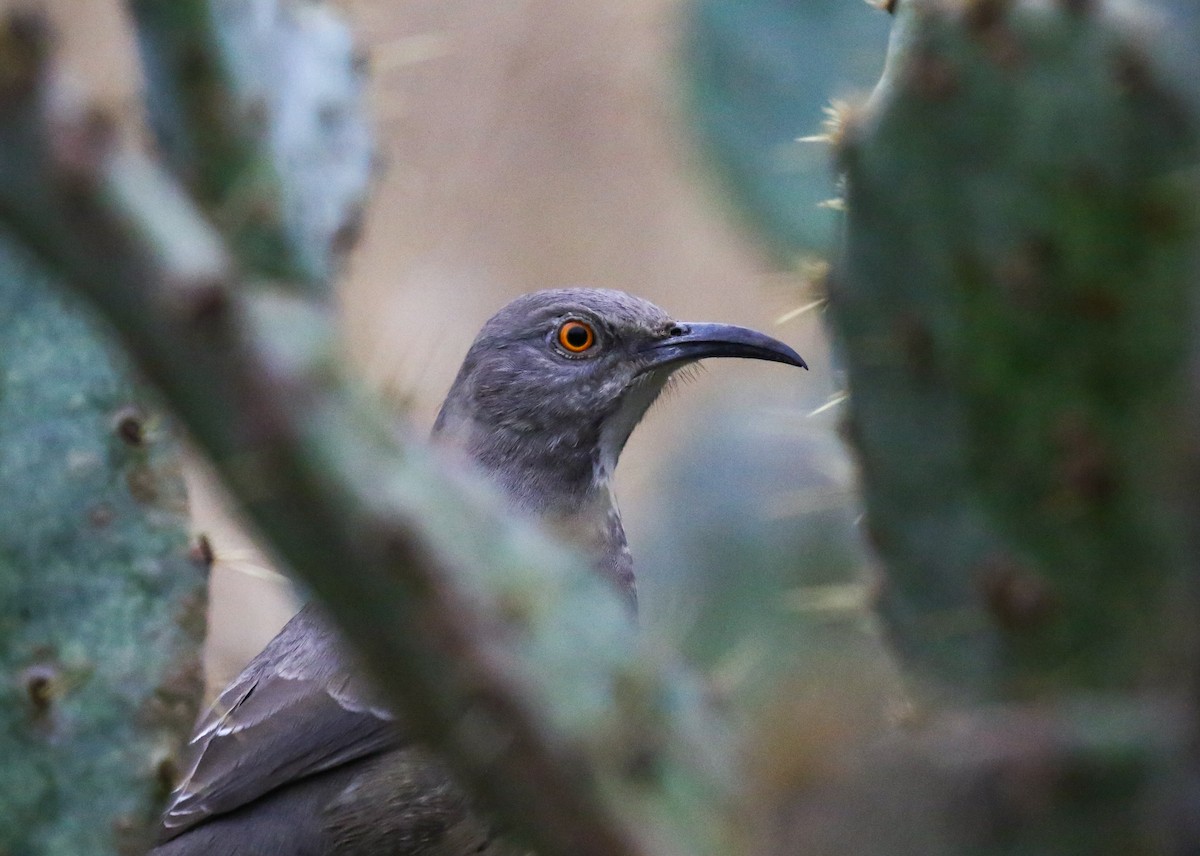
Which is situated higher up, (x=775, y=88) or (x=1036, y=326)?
(x=775, y=88)

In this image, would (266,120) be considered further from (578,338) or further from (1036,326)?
(578,338)

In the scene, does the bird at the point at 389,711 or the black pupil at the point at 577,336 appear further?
the black pupil at the point at 577,336

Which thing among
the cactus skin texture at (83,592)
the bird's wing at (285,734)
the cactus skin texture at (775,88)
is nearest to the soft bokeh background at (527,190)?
the cactus skin texture at (775,88)

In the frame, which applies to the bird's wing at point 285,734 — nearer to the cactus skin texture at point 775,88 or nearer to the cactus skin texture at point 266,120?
the cactus skin texture at point 266,120

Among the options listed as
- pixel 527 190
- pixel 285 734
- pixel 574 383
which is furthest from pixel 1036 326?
pixel 527 190

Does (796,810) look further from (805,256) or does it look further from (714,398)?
(714,398)

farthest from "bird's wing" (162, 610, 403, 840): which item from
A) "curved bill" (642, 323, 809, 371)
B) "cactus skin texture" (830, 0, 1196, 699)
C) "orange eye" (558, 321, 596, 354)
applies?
"cactus skin texture" (830, 0, 1196, 699)

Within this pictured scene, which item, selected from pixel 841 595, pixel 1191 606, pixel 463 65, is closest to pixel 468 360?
pixel 841 595
